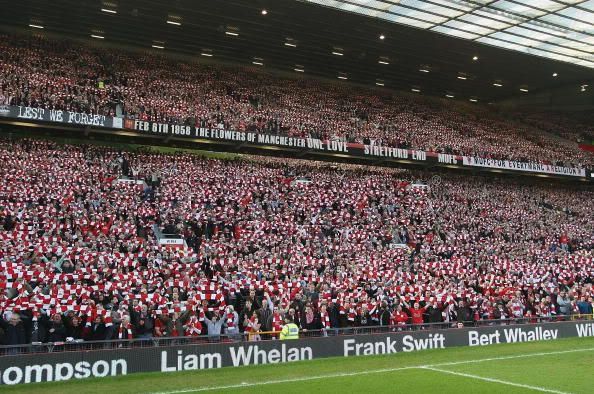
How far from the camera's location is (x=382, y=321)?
20469 millimetres

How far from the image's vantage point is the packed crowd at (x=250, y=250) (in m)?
17.6

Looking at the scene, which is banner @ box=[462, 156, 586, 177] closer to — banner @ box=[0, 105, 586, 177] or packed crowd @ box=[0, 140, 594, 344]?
banner @ box=[0, 105, 586, 177]

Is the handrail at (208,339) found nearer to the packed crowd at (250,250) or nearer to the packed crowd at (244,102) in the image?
the packed crowd at (250,250)

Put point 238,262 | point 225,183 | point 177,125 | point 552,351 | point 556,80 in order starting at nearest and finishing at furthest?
point 552,351
point 238,262
point 225,183
point 177,125
point 556,80

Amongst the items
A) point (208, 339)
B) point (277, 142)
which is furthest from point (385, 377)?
point (277, 142)

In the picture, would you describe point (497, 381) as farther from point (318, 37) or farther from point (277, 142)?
point (318, 37)

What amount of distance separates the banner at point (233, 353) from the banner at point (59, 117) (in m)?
19.6

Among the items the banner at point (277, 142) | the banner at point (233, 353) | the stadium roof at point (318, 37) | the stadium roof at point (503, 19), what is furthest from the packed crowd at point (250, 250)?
the stadium roof at point (503, 19)

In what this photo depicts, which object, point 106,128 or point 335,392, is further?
point 106,128

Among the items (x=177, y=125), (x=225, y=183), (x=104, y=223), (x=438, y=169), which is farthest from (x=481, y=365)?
(x=438, y=169)

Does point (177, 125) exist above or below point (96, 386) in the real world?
above

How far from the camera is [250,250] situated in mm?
24547

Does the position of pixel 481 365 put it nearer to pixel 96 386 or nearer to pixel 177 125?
pixel 96 386

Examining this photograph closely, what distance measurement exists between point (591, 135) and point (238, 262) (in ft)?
158
